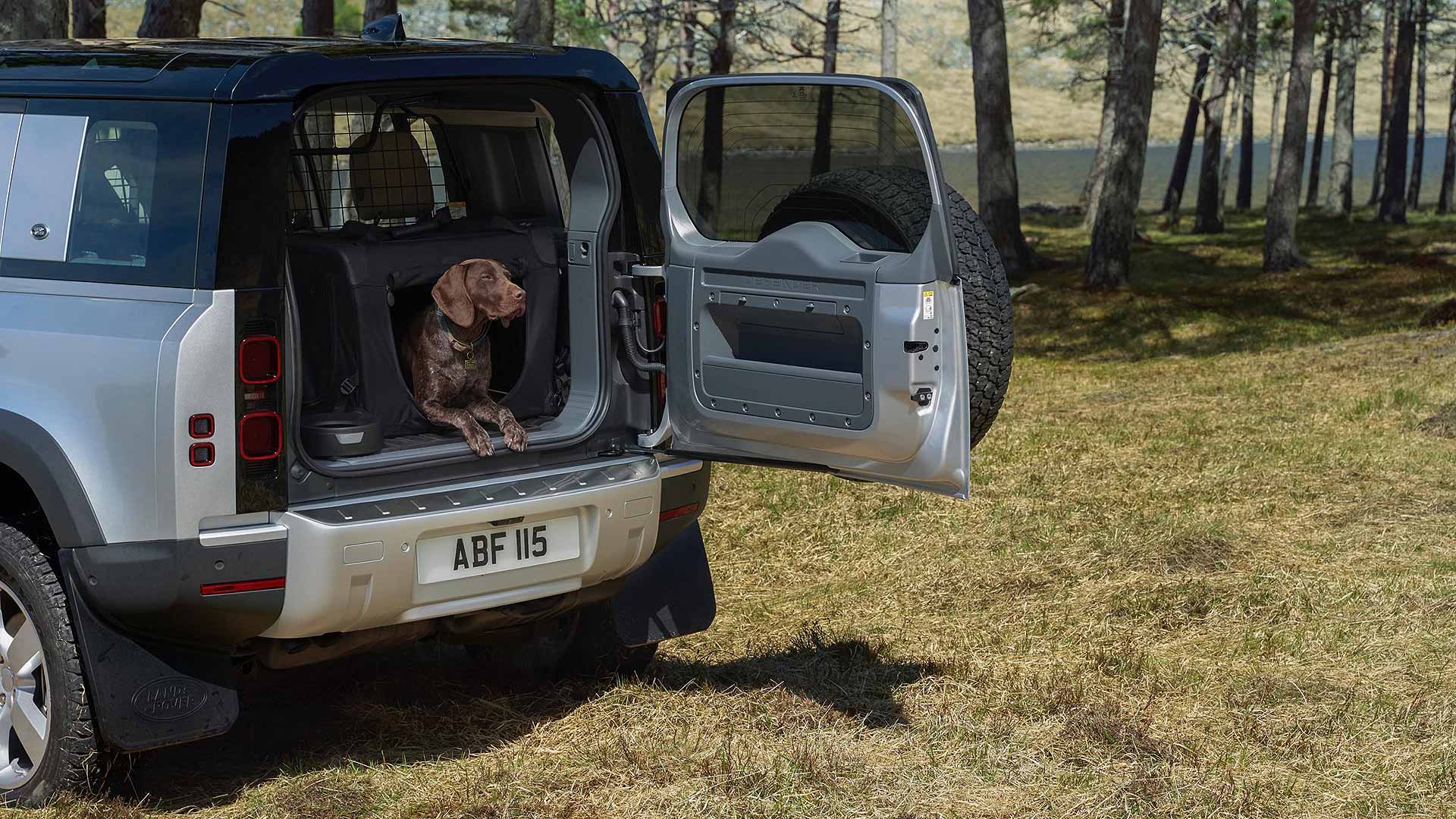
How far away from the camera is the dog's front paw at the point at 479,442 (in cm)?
452

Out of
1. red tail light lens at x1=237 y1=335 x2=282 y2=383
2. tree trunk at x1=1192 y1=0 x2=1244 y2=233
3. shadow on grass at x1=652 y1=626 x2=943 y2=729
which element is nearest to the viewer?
red tail light lens at x1=237 y1=335 x2=282 y2=383

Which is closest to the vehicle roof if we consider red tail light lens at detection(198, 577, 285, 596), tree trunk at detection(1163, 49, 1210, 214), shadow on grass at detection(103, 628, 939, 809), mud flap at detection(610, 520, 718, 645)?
red tail light lens at detection(198, 577, 285, 596)

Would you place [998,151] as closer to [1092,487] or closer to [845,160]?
[1092,487]

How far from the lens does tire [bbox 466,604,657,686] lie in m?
5.33

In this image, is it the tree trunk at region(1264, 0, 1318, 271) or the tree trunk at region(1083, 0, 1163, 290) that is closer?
the tree trunk at region(1083, 0, 1163, 290)

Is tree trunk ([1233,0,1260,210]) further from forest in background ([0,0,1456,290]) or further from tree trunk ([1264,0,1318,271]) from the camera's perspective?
tree trunk ([1264,0,1318,271])

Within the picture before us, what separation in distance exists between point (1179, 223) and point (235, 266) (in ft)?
110

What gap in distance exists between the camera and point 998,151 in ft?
67.6

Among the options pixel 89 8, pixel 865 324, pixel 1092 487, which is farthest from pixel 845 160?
pixel 89 8

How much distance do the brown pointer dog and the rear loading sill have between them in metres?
0.38

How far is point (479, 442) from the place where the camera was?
4551 millimetres

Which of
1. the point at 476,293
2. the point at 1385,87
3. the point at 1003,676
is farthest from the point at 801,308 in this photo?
the point at 1385,87

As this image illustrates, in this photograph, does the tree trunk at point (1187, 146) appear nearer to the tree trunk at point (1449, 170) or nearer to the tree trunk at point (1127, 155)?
the tree trunk at point (1449, 170)

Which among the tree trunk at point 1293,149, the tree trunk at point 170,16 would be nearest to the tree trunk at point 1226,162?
the tree trunk at point 1293,149
